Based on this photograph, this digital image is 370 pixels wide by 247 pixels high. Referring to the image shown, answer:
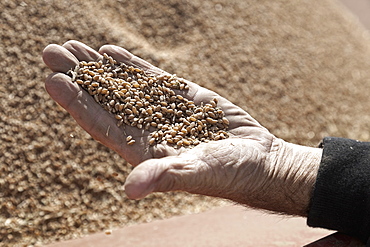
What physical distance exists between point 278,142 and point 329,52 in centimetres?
327

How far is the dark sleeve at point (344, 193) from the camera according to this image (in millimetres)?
1735

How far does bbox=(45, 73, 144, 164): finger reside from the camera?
188cm

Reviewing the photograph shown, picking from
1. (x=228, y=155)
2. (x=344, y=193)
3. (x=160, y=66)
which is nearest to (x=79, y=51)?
(x=228, y=155)

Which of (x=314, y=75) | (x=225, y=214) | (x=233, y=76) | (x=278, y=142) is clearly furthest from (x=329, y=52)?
(x=278, y=142)

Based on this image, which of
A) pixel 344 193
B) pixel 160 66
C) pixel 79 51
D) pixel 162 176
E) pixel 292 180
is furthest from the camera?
pixel 160 66

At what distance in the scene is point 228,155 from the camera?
5.74 feet

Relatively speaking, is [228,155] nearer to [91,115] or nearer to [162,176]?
[162,176]

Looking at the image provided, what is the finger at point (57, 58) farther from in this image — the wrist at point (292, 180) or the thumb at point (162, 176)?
the wrist at point (292, 180)

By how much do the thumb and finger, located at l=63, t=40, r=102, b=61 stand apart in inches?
33.4

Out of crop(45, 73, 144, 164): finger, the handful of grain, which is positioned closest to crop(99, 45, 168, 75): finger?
the handful of grain

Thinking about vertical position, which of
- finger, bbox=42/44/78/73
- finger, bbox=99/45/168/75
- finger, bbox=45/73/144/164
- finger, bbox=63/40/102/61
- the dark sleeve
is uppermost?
the dark sleeve

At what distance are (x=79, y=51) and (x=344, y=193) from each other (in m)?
1.40

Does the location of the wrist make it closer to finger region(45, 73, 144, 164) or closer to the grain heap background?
finger region(45, 73, 144, 164)

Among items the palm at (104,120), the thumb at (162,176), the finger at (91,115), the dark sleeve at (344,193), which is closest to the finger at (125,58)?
the palm at (104,120)
